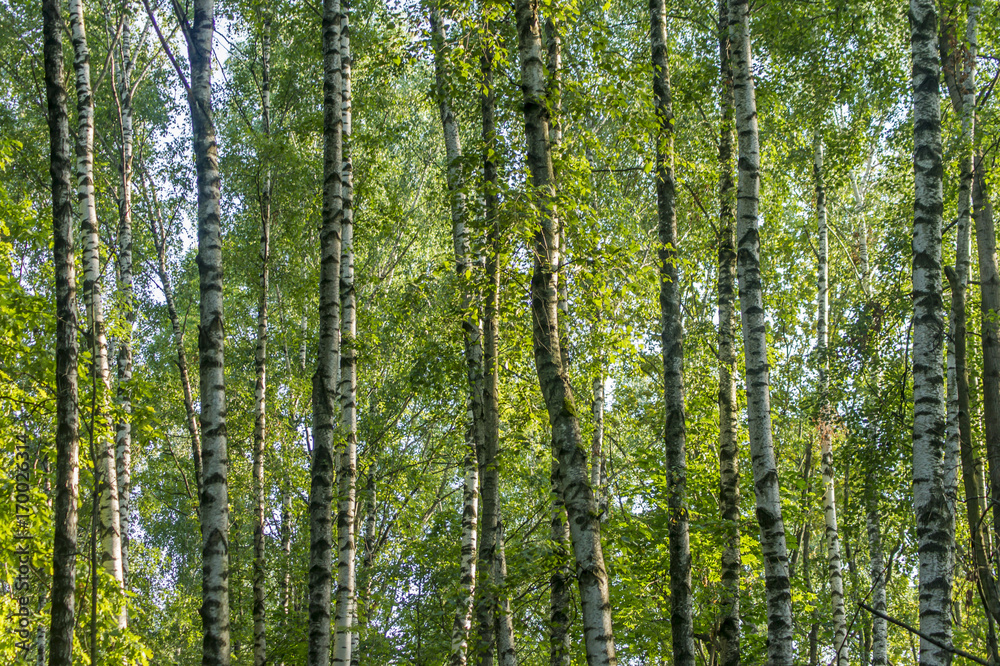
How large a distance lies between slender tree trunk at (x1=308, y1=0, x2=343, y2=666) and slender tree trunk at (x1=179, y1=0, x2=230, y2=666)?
1263 millimetres

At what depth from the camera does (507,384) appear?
40.2 feet

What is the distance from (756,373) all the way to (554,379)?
238 centimetres

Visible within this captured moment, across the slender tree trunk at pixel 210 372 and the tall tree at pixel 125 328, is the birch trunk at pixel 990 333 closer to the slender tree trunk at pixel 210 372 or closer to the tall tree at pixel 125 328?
the slender tree trunk at pixel 210 372

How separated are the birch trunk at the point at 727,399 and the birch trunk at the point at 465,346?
286 centimetres

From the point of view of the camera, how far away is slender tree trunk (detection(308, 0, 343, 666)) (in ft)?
26.3

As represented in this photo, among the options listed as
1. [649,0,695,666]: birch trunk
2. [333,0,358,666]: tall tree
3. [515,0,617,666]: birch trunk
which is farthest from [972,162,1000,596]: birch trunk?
[333,0,358,666]: tall tree

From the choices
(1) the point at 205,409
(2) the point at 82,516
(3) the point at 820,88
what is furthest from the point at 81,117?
(2) the point at 82,516

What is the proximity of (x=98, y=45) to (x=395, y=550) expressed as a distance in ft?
45.4

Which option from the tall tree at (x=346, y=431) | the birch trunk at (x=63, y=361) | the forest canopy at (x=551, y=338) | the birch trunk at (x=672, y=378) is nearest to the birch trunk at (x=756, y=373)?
the forest canopy at (x=551, y=338)

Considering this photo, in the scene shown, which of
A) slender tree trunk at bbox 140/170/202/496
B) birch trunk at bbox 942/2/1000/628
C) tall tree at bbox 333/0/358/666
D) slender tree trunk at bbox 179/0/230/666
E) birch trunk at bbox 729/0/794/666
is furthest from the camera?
slender tree trunk at bbox 140/170/202/496

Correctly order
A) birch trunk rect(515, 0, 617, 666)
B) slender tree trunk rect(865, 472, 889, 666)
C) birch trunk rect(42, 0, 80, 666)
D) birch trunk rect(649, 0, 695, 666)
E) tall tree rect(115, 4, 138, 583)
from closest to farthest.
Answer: birch trunk rect(515, 0, 617, 666)
birch trunk rect(42, 0, 80, 666)
birch trunk rect(649, 0, 695, 666)
slender tree trunk rect(865, 472, 889, 666)
tall tree rect(115, 4, 138, 583)

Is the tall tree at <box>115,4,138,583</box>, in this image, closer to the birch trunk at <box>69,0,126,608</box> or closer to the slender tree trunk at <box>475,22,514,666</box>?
the birch trunk at <box>69,0,126,608</box>

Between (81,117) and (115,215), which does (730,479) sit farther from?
(115,215)

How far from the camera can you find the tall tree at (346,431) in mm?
9062
